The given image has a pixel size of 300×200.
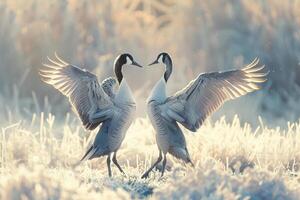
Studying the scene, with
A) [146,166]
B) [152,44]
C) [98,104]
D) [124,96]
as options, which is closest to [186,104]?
[124,96]

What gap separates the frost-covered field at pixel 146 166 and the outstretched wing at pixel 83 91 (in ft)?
1.55

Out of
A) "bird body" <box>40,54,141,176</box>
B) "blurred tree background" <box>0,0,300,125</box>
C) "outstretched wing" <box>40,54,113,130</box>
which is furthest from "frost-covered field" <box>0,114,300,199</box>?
"blurred tree background" <box>0,0,300,125</box>

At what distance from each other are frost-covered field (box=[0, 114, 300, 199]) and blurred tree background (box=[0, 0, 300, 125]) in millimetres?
1606

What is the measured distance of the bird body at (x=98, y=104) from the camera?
886cm

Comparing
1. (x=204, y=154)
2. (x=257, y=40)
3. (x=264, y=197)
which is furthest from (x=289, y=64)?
(x=264, y=197)

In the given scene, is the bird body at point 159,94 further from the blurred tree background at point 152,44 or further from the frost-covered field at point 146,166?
the blurred tree background at point 152,44

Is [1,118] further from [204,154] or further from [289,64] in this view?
[289,64]

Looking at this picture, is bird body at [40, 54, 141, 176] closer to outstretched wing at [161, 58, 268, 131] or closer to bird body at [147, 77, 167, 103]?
bird body at [147, 77, 167, 103]

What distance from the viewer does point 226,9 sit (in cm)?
1658

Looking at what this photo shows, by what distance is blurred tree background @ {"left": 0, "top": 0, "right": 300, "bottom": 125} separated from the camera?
46.1ft

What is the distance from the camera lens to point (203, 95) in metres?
9.00

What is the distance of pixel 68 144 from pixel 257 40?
6012 mm

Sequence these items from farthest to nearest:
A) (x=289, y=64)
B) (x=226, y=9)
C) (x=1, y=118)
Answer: (x=226, y=9), (x=289, y=64), (x=1, y=118)

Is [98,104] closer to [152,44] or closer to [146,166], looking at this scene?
[146,166]
